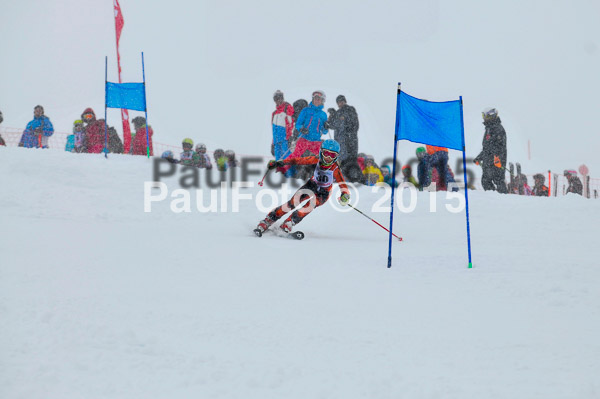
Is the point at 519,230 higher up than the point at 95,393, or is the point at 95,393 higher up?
the point at 519,230

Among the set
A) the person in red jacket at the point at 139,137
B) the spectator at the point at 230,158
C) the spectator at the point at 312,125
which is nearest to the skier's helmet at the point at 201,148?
the spectator at the point at 230,158

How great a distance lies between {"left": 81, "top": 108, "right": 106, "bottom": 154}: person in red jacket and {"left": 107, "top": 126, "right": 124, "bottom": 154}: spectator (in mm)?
278

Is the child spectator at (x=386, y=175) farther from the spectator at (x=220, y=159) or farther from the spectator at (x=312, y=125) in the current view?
the spectator at (x=220, y=159)

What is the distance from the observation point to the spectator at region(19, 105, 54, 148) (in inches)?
503

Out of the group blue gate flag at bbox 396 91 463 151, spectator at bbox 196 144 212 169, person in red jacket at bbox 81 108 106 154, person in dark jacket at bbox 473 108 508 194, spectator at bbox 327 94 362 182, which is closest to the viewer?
blue gate flag at bbox 396 91 463 151

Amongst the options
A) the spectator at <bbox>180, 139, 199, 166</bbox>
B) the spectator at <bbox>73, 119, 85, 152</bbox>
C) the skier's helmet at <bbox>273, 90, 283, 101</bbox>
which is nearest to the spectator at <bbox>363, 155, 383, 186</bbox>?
the skier's helmet at <bbox>273, 90, 283, 101</bbox>

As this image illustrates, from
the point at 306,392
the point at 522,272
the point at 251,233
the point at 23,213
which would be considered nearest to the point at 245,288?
the point at 306,392

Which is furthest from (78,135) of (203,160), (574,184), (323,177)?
(574,184)

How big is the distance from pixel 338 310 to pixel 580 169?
619 inches

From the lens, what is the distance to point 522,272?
5180mm

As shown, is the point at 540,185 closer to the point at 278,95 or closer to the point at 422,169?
the point at 422,169

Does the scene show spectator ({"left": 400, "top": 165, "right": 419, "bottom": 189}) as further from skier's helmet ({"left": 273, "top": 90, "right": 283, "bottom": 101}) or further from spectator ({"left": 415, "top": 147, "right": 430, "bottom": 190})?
skier's helmet ({"left": 273, "top": 90, "right": 283, "bottom": 101})

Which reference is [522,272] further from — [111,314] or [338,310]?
[111,314]

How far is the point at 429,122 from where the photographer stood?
5578mm
